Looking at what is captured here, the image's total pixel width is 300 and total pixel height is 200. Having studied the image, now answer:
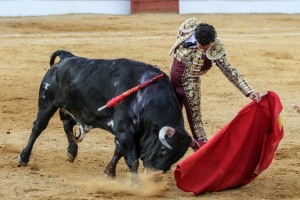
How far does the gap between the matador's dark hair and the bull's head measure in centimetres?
69

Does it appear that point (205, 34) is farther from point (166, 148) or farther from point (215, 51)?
point (166, 148)

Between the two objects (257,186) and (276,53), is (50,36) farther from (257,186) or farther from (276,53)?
(257,186)

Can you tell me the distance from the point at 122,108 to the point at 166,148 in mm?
518

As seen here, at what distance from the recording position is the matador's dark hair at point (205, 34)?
670cm

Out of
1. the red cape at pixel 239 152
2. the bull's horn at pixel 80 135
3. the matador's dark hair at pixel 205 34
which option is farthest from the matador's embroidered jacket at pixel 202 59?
the bull's horn at pixel 80 135

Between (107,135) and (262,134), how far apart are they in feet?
8.32

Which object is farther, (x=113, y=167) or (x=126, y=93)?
(x=113, y=167)

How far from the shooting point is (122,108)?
6.93m

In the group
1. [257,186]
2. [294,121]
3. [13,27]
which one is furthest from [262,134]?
[13,27]

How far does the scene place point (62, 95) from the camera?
765cm

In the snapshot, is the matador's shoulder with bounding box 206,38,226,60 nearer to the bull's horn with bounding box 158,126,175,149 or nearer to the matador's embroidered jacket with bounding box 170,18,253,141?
the matador's embroidered jacket with bounding box 170,18,253,141

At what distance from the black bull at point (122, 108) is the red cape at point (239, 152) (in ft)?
0.93

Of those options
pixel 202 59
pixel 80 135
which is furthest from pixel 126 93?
pixel 80 135

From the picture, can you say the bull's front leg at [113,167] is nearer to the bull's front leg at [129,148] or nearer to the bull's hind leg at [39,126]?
the bull's front leg at [129,148]
